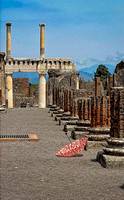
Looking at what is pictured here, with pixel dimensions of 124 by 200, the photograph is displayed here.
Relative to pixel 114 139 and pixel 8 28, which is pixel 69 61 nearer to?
pixel 8 28

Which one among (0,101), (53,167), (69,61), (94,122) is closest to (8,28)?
(69,61)

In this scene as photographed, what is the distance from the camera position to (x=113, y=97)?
6.75 metres

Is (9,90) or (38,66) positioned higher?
(38,66)

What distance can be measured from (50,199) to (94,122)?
14.5 ft

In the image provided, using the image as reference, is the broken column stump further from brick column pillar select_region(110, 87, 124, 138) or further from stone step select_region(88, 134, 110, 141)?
stone step select_region(88, 134, 110, 141)

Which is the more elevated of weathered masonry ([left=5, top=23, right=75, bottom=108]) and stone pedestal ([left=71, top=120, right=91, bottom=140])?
weathered masonry ([left=5, top=23, right=75, bottom=108])

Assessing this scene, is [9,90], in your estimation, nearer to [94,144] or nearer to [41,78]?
[41,78]

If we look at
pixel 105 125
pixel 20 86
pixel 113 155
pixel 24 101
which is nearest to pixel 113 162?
pixel 113 155

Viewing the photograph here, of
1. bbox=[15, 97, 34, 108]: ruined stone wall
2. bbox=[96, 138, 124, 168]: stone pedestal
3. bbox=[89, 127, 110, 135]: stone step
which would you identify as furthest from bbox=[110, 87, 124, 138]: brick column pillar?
bbox=[15, 97, 34, 108]: ruined stone wall

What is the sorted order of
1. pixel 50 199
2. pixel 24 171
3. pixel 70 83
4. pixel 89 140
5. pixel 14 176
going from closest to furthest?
pixel 50 199, pixel 14 176, pixel 24 171, pixel 89 140, pixel 70 83

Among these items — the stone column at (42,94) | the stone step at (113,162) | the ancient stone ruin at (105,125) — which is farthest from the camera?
the stone column at (42,94)

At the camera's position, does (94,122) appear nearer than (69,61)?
Yes

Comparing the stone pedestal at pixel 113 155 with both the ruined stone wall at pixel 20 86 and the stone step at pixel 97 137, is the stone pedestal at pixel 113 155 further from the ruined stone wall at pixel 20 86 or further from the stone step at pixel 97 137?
the ruined stone wall at pixel 20 86

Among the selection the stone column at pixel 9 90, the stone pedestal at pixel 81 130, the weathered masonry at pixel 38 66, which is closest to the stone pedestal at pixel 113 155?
the stone pedestal at pixel 81 130
